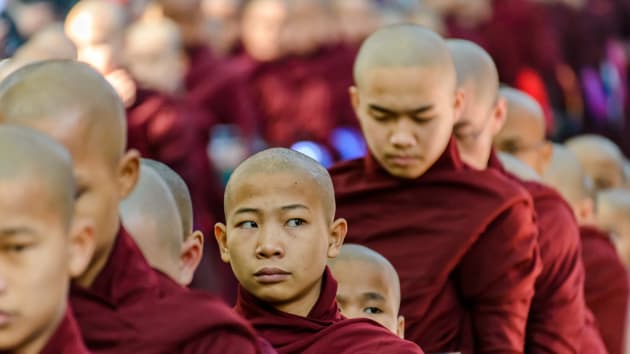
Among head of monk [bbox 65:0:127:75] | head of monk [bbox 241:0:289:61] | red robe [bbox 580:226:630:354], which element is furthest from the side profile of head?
head of monk [bbox 241:0:289:61]

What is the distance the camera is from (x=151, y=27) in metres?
14.2

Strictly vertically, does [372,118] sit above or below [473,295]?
above

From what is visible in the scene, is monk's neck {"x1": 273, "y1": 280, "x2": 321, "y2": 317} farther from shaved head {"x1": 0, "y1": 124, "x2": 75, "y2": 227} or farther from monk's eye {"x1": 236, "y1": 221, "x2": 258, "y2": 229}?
shaved head {"x1": 0, "y1": 124, "x2": 75, "y2": 227}

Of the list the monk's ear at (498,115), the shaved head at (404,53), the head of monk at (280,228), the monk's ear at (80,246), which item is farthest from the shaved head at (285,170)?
the monk's ear at (498,115)

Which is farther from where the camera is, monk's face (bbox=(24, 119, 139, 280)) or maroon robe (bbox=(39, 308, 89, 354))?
monk's face (bbox=(24, 119, 139, 280))

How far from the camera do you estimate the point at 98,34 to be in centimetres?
1259

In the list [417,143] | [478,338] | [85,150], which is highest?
[85,150]

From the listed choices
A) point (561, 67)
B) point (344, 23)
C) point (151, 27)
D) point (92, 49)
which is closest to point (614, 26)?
point (561, 67)

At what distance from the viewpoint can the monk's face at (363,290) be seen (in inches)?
282

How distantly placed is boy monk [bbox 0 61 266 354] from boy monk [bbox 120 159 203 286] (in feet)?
2.25

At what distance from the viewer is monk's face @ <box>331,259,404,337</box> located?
7.15 m

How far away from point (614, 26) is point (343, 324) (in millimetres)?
19323

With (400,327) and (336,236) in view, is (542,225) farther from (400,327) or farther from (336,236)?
(336,236)

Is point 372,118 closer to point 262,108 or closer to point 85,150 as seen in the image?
point 85,150
